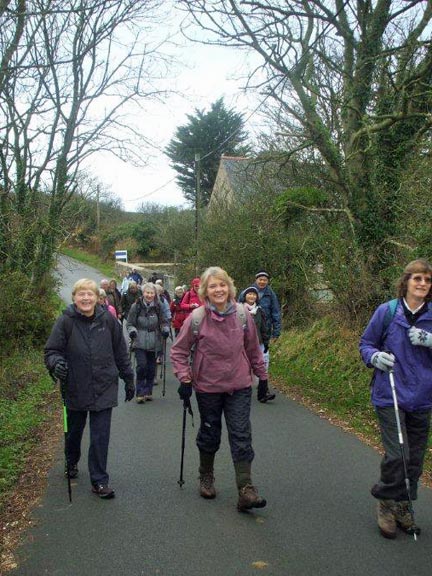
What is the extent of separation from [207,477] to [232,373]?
996mm

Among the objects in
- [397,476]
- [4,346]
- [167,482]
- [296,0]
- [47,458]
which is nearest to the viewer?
[397,476]

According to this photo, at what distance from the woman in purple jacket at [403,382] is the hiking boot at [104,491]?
7.25ft

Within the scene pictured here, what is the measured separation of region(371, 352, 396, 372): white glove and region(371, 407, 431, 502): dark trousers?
357mm

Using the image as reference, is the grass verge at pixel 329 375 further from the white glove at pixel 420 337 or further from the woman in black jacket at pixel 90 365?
the woman in black jacket at pixel 90 365

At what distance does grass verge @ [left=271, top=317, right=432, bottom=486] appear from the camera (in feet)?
27.0

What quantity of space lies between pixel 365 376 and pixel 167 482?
5.11 metres

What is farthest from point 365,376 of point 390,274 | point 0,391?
point 0,391

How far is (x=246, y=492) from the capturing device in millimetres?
4711

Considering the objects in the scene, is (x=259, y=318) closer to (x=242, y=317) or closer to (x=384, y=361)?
(x=242, y=317)

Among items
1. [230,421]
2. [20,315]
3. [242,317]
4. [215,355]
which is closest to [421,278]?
[242,317]

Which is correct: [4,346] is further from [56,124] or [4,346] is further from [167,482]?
[167,482]

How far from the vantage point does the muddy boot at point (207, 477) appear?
5.11 meters

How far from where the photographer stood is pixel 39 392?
398 inches

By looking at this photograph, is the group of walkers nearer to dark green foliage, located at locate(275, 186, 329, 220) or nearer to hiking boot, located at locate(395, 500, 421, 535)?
hiking boot, located at locate(395, 500, 421, 535)
